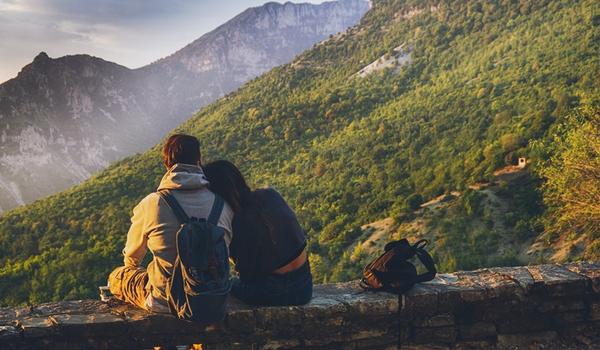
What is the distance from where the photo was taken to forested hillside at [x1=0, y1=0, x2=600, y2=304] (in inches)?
1159

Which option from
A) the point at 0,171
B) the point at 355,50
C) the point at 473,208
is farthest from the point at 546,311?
the point at 0,171

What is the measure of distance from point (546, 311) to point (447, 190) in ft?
81.4

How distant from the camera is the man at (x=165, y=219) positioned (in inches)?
131

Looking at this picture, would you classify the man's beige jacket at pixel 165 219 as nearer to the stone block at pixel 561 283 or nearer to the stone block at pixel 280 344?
the stone block at pixel 280 344

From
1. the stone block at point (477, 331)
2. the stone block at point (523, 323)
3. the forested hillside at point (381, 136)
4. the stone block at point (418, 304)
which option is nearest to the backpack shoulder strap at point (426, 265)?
the stone block at point (418, 304)

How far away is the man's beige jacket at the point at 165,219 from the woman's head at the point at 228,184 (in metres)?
0.07

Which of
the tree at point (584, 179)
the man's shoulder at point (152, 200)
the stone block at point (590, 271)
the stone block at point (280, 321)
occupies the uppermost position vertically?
the man's shoulder at point (152, 200)

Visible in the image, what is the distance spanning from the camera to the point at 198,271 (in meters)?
3.16

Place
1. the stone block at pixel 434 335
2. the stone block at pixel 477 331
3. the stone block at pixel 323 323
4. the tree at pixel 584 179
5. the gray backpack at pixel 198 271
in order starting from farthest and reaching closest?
the tree at pixel 584 179 < the stone block at pixel 477 331 < the stone block at pixel 434 335 < the stone block at pixel 323 323 < the gray backpack at pixel 198 271

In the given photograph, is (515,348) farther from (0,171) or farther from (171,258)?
(0,171)

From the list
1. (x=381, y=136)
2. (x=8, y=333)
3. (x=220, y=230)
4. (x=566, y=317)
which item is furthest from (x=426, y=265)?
(x=381, y=136)

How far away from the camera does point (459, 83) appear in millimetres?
48781

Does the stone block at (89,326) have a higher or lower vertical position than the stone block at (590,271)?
higher

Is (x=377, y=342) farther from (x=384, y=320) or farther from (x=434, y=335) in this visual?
(x=434, y=335)
